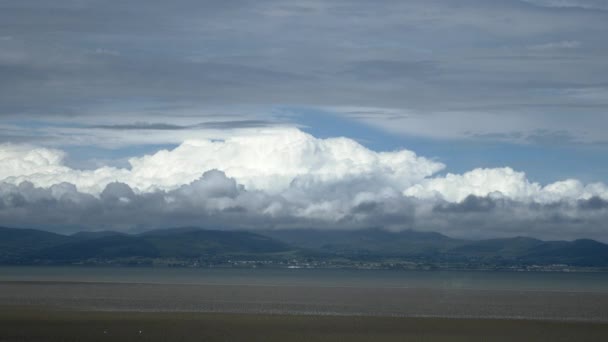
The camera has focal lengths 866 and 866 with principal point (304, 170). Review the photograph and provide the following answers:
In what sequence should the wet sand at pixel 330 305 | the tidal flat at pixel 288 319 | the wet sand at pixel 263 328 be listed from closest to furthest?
the wet sand at pixel 263 328, the tidal flat at pixel 288 319, the wet sand at pixel 330 305

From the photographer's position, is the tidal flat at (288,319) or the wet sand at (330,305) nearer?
the tidal flat at (288,319)

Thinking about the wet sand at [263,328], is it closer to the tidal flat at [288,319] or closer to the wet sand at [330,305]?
the tidal flat at [288,319]

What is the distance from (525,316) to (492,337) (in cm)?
2529

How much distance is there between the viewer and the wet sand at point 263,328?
262ft

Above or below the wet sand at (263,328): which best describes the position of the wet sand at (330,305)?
above

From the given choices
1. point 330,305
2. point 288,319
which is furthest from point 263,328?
point 330,305

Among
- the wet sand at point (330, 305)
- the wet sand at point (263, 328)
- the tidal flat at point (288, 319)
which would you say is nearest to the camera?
the wet sand at point (263, 328)

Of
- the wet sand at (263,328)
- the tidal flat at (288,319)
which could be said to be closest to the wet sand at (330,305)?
the tidal flat at (288,319)

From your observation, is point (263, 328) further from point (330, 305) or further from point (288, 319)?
point (330, 305)

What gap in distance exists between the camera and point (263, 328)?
87125mm

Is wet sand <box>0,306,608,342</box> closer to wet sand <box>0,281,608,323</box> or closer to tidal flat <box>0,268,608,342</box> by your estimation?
tidal flat <box>0,268,608,342</box>

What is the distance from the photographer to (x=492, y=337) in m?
82.4

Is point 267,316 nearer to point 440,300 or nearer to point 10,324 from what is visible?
point 10,324

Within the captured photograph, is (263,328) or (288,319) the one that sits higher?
(288,319)
